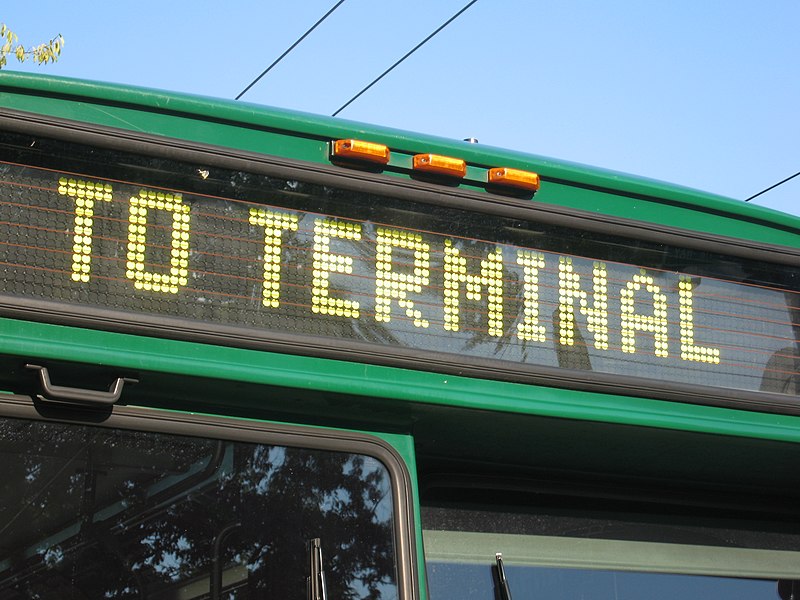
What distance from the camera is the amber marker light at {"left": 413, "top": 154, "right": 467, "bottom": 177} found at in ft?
11.2

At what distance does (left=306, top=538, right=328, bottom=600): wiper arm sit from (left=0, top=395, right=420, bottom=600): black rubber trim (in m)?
0.21

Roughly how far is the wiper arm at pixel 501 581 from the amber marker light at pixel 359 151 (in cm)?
115

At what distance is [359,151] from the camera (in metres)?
3.32

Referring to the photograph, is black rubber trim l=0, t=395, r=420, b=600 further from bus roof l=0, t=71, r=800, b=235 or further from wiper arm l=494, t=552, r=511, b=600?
bus roof l=0, t=71, r=800, b=235

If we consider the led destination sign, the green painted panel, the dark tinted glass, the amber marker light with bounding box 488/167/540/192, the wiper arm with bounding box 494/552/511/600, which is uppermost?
the amber marker light with bounding box 488/167/540/192

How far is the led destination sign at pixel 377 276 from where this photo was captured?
2.96 metres

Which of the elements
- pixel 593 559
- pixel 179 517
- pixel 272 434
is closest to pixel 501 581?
pixel 593 559

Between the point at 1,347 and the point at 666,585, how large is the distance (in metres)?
2.08

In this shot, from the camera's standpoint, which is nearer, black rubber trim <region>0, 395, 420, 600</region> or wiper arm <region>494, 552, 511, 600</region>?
black rubber trim <region>0, 395, 420, 600</region>

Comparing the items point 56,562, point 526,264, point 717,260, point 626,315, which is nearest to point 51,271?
point 56,562

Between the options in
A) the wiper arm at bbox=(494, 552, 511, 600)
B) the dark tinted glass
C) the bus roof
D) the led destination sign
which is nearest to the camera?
the dark tinted glass

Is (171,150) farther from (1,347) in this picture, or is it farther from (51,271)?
(1,347)

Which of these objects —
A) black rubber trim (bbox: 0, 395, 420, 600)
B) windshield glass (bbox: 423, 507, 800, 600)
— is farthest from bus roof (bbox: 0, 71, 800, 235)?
windshield glass (bbox: 423, 507, 800, 600)

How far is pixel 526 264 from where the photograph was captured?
137 inches
